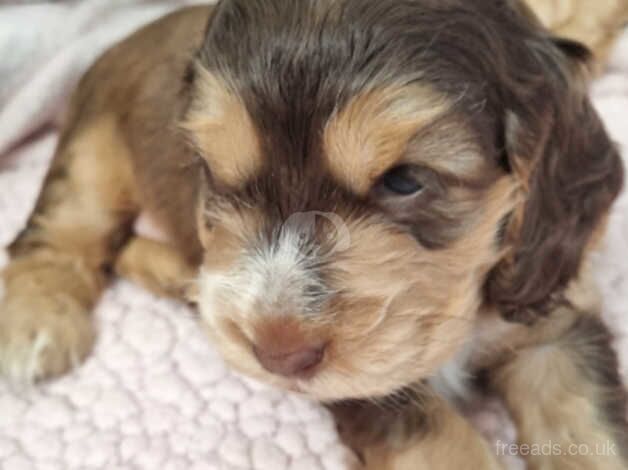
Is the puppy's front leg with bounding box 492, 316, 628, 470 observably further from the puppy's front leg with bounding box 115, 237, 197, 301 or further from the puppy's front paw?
the puppy's front paw

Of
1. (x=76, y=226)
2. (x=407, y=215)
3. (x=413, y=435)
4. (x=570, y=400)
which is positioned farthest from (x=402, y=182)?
(x=76, y=226)

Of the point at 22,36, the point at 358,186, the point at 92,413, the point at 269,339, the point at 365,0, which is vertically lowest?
the point at 92,413

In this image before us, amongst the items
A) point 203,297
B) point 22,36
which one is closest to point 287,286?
point 203,297

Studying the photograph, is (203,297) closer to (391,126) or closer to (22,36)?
(391,126)

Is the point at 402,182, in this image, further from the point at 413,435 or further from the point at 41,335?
the point at 41,335

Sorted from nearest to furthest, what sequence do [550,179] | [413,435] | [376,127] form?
[376,127], [550,179], [413,435]

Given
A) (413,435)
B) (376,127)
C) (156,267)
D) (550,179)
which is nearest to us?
(376,127)
